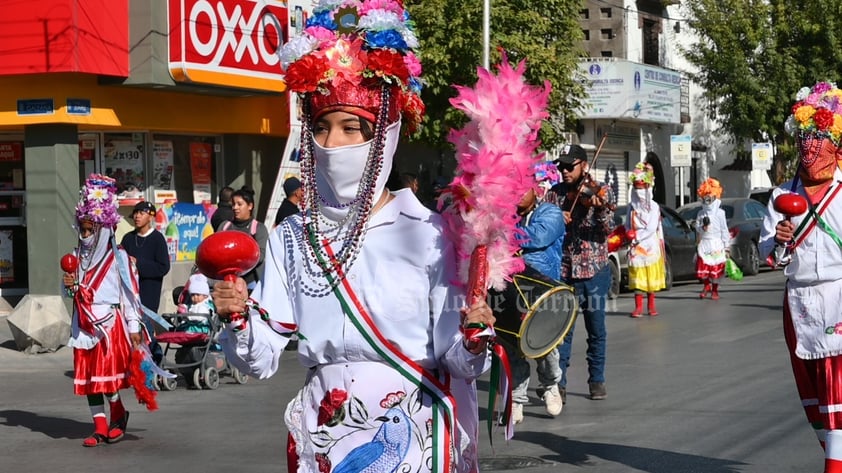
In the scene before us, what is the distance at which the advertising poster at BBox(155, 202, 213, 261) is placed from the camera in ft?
58.3

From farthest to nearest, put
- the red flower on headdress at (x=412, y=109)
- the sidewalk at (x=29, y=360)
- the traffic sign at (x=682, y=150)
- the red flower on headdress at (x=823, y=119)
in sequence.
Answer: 1. the traffic sign at (x=682, y=150)
2. the sidewalk at (x=29, y=360)
3. the red flower on headdress at (x=823, y=119)
4. the red flower on headdress at (x=412, y=109)

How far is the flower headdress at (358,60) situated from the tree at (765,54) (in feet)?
104

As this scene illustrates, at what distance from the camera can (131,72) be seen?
16203 millimetres

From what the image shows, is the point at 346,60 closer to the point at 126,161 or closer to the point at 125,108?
the point at 125,108

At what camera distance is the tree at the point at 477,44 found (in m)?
20.4

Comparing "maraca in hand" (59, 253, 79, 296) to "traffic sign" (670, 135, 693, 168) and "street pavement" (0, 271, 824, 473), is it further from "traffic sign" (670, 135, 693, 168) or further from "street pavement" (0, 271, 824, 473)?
"traffic sign" (670, 135, 693, 168)

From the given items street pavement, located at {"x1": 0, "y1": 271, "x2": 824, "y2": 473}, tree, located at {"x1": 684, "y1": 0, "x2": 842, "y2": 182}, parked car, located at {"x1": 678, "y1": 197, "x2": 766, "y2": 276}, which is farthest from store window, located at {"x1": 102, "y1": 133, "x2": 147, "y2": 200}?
tree, located at {"x1": 684, "y1": 0, "x2": 842, "y2": 182}

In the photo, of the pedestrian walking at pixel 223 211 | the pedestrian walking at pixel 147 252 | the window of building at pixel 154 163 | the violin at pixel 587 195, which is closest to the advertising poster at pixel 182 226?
the window of building at pixel 154 163

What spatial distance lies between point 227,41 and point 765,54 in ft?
72.3

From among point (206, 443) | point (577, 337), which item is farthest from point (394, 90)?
point (577, 337)

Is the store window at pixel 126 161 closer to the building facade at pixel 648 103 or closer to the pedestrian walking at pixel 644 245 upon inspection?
the pedestrian walking at pixel 644 245

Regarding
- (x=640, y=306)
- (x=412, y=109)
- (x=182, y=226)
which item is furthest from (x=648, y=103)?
(x=412, y=109)

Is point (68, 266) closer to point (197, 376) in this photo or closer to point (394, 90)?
point (197, 376)

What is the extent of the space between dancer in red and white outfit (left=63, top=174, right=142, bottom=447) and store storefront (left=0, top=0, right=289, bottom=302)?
A: 261 inches
